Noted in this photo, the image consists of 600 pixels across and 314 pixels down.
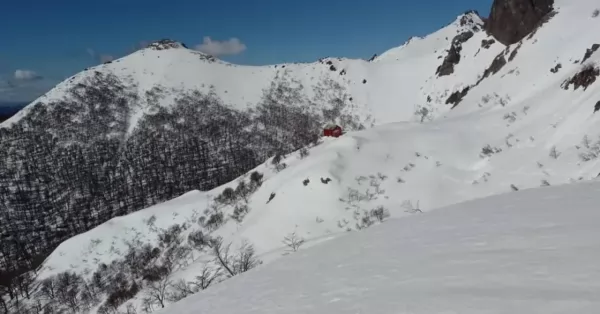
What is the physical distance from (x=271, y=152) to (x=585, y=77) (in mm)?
117170

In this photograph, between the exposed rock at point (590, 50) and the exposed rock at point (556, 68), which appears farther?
the exposed rock at point (556, 68)

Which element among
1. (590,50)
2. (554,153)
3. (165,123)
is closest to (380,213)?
(554,153)

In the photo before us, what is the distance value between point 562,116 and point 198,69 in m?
169

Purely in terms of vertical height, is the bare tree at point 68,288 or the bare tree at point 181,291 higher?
the bare tree at point 181,291

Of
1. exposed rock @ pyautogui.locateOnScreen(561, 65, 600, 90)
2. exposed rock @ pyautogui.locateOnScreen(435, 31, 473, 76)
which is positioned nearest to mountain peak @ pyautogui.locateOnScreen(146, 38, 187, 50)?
exposed rock @ pyautogui.locateOnScreen(435, 31, 473, 76)

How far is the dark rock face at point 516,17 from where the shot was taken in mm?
46781

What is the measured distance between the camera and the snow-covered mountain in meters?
23.6

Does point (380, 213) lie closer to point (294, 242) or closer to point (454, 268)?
point (294, 242)

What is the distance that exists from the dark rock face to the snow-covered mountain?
54 centimetres

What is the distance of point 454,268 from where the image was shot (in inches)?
185

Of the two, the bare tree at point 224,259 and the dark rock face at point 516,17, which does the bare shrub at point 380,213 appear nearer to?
the bare tree at point 224,259

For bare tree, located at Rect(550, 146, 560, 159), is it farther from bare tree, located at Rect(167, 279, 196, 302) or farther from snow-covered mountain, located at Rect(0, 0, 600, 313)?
bare tree, located at Rect(167, 279, 196, 302)

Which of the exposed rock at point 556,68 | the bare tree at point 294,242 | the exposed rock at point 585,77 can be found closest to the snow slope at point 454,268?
the bare tree at point 294,242

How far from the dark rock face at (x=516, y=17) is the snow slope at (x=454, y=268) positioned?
4862cm
